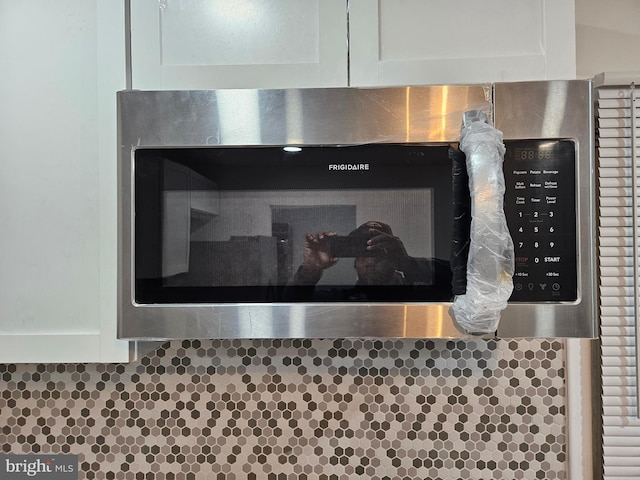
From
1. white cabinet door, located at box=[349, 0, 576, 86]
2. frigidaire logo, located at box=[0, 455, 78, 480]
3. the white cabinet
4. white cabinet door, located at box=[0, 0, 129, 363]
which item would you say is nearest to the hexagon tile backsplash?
frigidaire logo, located at box=[0, 455, 78, 480]

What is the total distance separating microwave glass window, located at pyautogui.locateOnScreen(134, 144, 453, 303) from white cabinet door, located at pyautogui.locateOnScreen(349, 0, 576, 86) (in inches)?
6.0

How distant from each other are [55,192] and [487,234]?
0.72 meters

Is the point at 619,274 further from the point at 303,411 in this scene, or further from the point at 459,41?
the point at 303,411

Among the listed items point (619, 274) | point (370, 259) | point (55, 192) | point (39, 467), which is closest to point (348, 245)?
point (370, 259)

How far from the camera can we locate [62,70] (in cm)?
96

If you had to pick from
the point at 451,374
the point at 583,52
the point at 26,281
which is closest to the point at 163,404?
the point at 26,281

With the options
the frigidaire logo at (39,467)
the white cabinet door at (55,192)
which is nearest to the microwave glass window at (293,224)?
the white cabinet door at (55,192)

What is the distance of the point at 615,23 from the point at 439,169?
699 millimetres

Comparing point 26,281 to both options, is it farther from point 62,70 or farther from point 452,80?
point 452,80

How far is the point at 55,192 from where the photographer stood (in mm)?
968

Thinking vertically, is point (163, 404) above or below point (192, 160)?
below

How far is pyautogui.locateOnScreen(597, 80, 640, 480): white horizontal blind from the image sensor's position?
1.17 m

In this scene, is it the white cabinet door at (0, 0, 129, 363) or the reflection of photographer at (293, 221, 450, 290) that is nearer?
the reflection of photographer at (293, 221, 450, 290)

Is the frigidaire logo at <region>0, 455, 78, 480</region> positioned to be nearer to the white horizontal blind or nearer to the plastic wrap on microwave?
the plastic wrap on microwave
